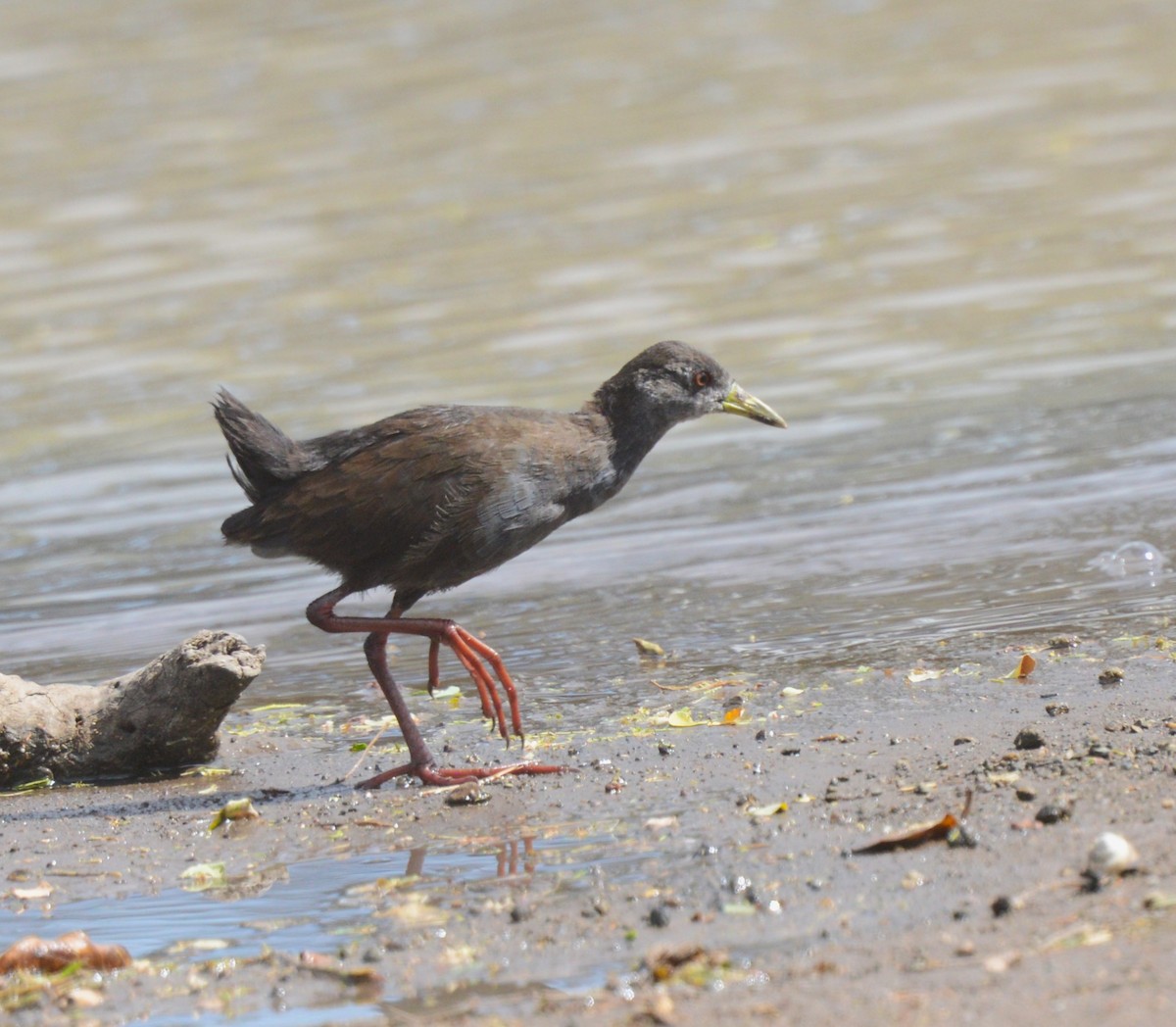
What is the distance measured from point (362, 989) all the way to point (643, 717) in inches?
95.9

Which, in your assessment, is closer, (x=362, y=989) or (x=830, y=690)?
(x=362, y=989)

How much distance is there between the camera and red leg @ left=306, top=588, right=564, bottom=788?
6.25m

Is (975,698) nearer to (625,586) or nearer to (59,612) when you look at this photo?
(625,586)

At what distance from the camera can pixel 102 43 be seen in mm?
26141

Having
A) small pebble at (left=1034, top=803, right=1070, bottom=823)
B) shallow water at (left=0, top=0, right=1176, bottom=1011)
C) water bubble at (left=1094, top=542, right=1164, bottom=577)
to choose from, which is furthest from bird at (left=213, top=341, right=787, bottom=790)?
water bubble at (left=1094, top=542, right=1164, bottom=577)

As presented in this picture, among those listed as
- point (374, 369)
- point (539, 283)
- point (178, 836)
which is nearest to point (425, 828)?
point (178, 836)

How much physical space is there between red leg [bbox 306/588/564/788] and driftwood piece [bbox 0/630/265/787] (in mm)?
346

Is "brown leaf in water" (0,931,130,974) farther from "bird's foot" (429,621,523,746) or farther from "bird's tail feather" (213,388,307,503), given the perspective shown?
"bird's tail feather" (213,388,307,503)

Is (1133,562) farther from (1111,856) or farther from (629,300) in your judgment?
(629,300)

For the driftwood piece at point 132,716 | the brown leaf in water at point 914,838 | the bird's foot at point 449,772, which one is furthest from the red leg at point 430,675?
the brown leaf in water at point 914,838

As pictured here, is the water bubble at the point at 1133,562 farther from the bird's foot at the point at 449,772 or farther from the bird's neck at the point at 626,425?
the bird's foot at the point at 449,772

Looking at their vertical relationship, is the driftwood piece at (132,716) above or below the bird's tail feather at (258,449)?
below

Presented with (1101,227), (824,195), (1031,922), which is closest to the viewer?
(1031,922)

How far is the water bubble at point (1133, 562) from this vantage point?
26.1 feet
